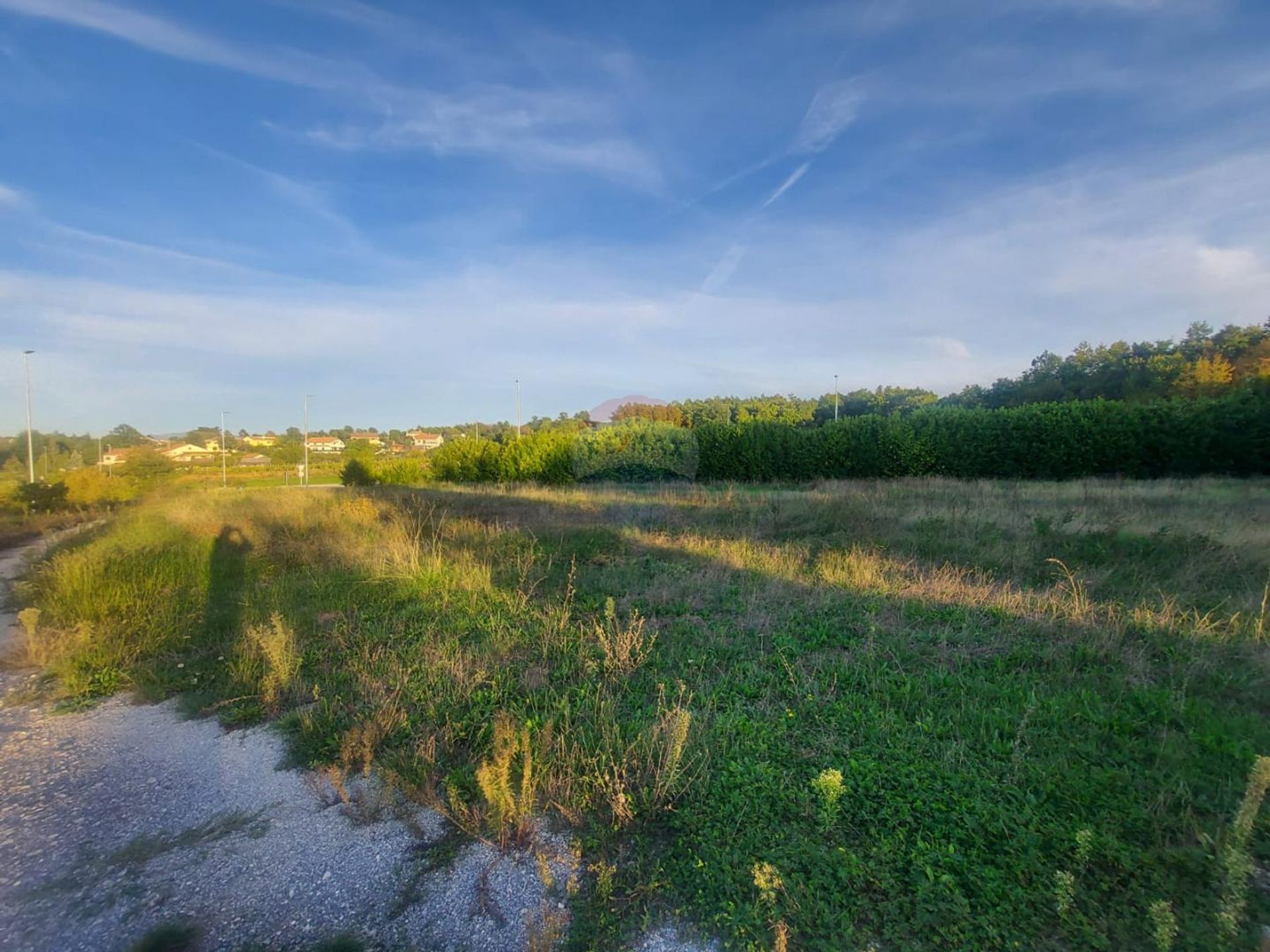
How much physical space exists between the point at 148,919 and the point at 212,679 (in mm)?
2753

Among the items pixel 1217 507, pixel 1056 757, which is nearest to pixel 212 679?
pixel 1056 757

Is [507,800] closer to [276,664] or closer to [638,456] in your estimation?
[276,664]

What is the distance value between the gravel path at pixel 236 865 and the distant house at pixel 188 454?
17.3 m

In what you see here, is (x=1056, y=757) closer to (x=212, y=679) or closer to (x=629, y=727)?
(x=629, y=727)

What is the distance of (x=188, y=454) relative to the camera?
18547 mm

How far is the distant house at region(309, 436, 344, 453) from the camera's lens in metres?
47.2

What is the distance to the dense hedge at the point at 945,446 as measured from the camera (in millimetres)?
18531

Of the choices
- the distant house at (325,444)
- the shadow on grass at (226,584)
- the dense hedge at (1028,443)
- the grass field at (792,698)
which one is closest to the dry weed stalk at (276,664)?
the grass field at (792,698)

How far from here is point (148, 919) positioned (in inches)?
82.1

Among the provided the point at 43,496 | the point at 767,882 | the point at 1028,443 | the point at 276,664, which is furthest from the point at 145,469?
the point at 1028,443

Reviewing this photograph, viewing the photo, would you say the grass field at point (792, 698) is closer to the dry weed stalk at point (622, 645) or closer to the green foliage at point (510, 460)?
the dry weed stalk at point (622, 645)

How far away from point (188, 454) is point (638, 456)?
1622 centimetres

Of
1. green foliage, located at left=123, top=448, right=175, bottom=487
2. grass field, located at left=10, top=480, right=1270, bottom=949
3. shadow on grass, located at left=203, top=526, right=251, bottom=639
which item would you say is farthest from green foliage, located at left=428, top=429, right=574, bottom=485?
grass field, located at left=10, top=480, right=1270, bottom=949

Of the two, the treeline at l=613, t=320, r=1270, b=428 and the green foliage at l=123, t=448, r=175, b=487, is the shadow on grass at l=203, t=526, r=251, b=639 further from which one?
the treeline at l=613, t=320, r=1270, b=428
